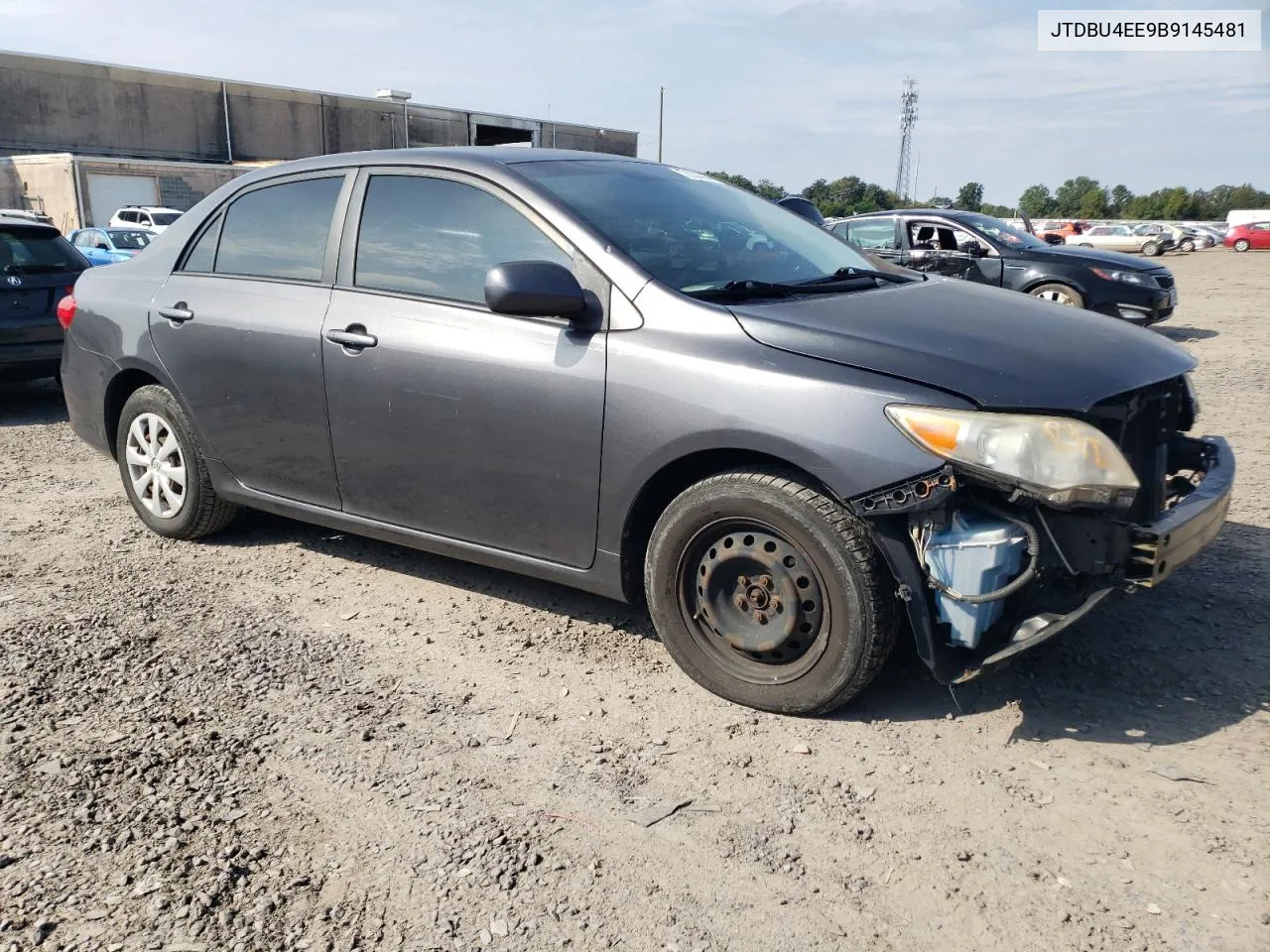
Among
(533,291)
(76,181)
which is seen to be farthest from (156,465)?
(76,181)

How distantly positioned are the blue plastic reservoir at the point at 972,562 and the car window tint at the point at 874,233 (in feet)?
34.7

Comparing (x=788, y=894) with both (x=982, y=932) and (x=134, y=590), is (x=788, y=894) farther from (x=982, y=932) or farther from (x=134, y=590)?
(x=134, y=590)

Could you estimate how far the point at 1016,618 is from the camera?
→ 295 centimetres

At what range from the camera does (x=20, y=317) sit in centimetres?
811

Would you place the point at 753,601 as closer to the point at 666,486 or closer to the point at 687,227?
the point at 666,486

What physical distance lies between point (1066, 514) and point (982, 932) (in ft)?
3.71

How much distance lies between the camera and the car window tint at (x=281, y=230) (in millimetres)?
4250

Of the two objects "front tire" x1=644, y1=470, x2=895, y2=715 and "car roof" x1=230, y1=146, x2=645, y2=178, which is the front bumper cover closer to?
"front tire" x1=644, y1=470, x2=895, y2=715

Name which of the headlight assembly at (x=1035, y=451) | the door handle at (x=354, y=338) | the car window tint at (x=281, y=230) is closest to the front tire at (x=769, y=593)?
the headlight assembly at (x=1035, y=451)

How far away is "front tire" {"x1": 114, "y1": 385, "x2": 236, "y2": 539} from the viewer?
4.76m

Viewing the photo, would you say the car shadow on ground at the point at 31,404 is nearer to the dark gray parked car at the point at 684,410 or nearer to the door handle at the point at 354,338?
the dark gray parked car at the point at 684,410

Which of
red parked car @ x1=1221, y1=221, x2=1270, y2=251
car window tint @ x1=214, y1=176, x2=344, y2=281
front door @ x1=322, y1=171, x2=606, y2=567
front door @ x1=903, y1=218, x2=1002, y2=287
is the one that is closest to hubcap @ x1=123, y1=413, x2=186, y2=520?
car window tint @ x1=214, y1=176, x2=344, y2=281

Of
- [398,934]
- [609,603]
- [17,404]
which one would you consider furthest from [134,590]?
[17,404]

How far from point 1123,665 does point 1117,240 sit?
41.9 meters
